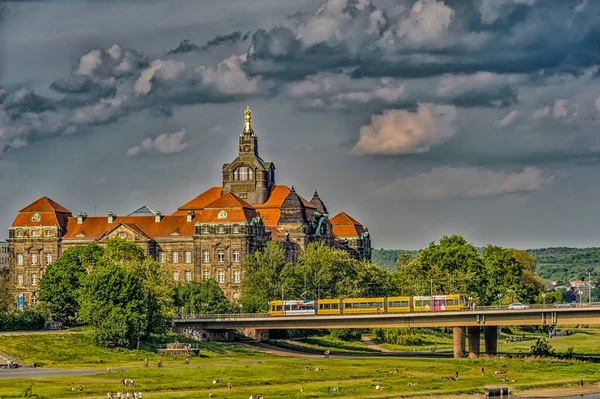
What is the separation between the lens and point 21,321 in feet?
624

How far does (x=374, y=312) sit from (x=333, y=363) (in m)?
24.3

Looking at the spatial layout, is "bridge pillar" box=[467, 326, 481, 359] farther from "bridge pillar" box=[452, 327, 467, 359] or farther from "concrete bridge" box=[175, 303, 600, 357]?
"bridge pillar" box=[452, 327, 467, 359]

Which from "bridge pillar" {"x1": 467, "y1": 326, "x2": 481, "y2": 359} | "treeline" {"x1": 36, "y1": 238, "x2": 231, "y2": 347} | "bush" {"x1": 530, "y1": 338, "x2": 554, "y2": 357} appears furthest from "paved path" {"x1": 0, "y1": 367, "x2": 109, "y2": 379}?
"bush" {"x1": 530, "y1": 338, "x2": 554, "y2": 357}

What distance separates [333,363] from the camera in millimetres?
169625

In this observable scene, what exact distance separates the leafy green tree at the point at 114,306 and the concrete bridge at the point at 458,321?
676 inches

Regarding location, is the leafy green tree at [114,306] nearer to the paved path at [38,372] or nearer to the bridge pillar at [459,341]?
the paved path at [38,372]

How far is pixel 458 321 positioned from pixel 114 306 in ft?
161

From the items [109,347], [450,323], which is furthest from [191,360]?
[450,323]

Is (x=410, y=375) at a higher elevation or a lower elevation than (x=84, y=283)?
lower

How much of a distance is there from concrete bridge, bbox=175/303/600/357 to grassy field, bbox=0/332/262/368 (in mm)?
14007

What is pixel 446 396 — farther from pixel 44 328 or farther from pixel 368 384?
pixel 44 328

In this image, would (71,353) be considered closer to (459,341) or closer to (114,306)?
(114,306)

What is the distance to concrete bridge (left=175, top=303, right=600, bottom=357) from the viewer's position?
174 meters

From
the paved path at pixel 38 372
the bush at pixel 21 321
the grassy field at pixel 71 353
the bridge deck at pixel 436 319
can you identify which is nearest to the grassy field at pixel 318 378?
the paved path at pixel 38 372
